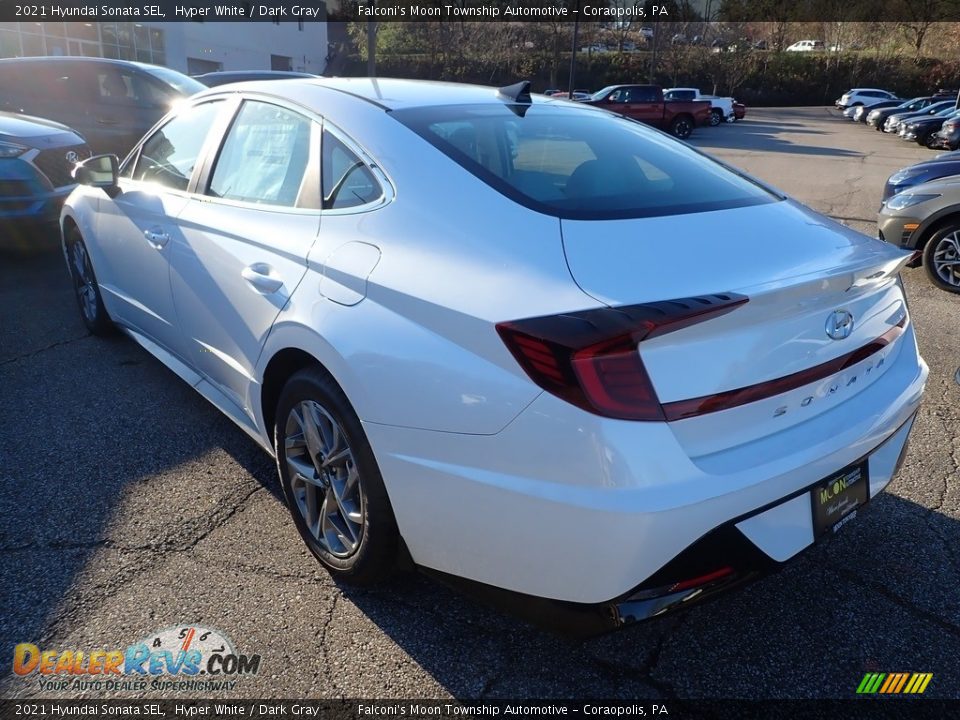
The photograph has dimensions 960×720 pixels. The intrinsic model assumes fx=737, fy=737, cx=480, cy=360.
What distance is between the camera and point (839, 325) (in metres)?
1.99

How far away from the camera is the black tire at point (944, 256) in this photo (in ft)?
19.6

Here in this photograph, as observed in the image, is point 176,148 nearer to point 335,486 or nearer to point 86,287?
point 86,287

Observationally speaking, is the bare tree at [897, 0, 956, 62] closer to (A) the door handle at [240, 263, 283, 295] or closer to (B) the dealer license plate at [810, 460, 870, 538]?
(B) the dealer license plate at [810, 460, 870, 538]

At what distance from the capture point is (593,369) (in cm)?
167

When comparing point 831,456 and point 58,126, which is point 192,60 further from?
point 831,456

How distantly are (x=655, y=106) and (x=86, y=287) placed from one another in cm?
2367

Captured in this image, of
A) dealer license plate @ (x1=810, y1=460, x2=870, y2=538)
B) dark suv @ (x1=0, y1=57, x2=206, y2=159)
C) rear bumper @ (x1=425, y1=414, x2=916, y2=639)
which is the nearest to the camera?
rear bumper @ (x1=425, y1=414, x2=916, y2=639)

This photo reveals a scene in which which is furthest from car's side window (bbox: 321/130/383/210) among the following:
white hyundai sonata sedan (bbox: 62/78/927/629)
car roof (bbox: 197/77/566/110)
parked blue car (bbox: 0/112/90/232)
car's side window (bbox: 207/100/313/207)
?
parked blue car (bbox: 0/112/90/232)

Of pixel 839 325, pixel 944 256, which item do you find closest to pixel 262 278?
pixel 839 325

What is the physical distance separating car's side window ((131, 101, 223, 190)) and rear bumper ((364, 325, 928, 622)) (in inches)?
77.7

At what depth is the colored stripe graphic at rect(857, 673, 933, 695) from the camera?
6.84ft

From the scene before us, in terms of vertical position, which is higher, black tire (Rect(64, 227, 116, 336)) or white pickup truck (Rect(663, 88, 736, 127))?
white pickup truck (Rect(663, 88, 736, 127))

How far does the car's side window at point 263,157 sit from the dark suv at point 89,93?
6.41 meters

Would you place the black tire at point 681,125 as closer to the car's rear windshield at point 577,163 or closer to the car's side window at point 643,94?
the car's side window at point 643,94
